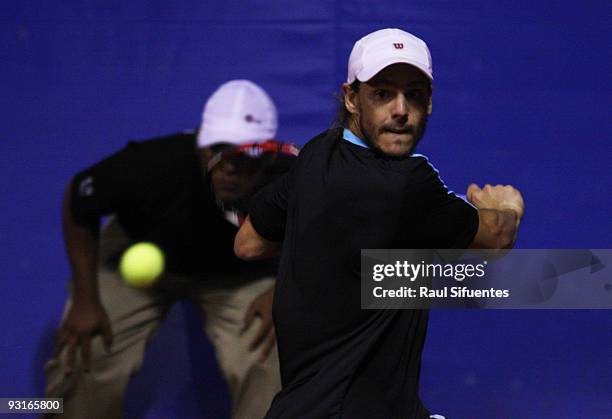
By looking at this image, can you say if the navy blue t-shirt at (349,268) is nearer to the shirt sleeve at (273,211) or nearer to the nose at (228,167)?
the shirt sleeve at (273,211)

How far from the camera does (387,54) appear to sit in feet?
5.04

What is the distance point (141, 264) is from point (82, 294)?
7.9 inches

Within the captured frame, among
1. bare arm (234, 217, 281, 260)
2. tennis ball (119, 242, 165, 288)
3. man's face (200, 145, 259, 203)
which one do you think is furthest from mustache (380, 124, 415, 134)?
tennis ball (119, 242, 165, 288)

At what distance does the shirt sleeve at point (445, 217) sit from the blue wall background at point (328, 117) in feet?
3.39

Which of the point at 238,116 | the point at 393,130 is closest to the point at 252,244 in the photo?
the point at 393,130

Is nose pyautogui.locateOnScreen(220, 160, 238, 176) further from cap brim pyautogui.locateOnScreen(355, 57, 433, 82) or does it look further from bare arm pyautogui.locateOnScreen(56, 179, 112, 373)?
cap brim pyautogui.locateOnScreen(355, 57, 433, 82)

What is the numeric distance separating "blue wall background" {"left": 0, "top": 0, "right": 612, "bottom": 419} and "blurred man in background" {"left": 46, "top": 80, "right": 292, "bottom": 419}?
0.10 metres

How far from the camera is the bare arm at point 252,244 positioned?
5.49 ft

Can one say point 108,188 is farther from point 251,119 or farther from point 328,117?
point 328,117

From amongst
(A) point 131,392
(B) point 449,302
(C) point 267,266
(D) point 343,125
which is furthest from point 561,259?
(A) point 131,392

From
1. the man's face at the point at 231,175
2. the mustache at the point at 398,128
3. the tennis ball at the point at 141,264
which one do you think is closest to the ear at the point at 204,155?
the man's face at the point at 231,175

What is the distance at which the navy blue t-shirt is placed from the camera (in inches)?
57.6

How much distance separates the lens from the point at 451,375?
8.53 ft

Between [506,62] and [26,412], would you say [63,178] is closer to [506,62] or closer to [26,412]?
[26,412]
